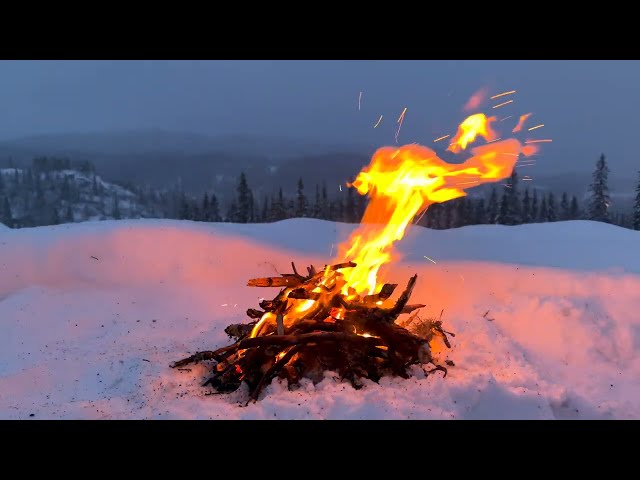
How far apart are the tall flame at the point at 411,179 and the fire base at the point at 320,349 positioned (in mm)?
1239

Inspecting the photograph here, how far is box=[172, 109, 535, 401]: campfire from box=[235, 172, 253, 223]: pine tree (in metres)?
21.4

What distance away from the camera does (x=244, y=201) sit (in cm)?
3012

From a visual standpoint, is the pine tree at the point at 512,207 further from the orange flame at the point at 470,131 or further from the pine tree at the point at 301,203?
the orange flame at the point at 470,131

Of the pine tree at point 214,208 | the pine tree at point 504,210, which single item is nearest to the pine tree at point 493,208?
the pine tree at point 504,210

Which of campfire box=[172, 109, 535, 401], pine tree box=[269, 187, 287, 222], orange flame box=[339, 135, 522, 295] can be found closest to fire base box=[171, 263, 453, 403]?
campfire box=[172, 109, 535, 401]

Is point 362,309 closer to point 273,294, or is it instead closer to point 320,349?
point 320,349

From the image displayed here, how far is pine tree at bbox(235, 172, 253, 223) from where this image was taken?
29938mm

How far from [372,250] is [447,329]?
1880 millimetres

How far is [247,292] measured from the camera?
1076cm

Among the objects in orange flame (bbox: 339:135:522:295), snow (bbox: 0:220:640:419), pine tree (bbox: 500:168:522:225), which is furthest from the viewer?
pine tree (bbox: 500:168:522:225)

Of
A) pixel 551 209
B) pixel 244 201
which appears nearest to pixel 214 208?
pixel 244 201

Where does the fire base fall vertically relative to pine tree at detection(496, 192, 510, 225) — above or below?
below

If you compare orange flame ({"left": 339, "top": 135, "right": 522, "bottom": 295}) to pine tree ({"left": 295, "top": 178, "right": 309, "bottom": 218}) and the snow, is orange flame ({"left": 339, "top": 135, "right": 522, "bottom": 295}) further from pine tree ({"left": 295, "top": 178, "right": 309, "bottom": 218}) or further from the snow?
pine tree ({"left": 295, "top": 178, "right": 309, "bottom": 218})

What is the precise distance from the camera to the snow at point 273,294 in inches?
225
